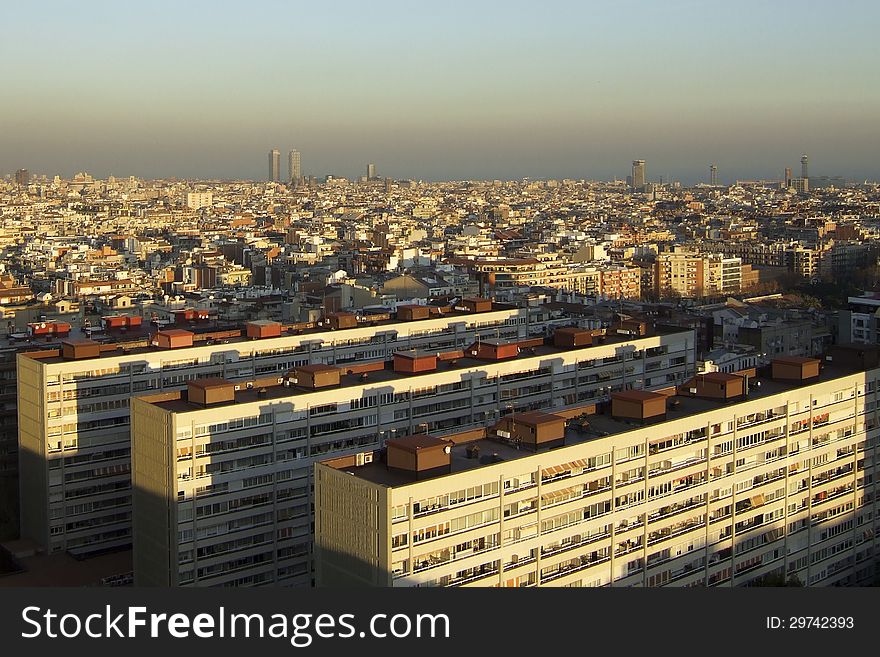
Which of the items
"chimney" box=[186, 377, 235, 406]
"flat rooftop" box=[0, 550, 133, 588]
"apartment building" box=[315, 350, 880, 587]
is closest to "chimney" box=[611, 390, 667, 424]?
"apartment building" box=[315, 350, 880, 587]

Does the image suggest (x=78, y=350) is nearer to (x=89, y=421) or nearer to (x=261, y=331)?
(x=89, y=421)

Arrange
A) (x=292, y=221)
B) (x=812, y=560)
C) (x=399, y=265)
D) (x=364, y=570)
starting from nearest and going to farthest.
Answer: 1. (x=364, y=570)
2. (x=812, y=560)
3. (x=399, y=265)
4. (x=292, y=221)

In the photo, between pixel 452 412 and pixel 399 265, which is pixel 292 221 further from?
pixel 452 412

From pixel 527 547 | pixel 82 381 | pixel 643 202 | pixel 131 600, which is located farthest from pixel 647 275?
pixel 643 202

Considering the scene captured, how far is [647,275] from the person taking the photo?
101ft

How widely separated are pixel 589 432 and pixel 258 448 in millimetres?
2644

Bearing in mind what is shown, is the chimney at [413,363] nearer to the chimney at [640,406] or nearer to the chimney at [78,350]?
the chimney at [640,406]

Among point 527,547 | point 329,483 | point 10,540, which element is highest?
point 329,483

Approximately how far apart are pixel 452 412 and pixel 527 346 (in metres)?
1.70

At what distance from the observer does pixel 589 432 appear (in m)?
7.99

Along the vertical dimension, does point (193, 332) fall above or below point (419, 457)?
above

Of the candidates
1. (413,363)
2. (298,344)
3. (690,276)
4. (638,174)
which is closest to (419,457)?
(413,363)

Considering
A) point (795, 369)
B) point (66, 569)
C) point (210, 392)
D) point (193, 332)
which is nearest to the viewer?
point (210, 392)

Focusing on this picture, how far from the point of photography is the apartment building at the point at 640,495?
6.74 metres
